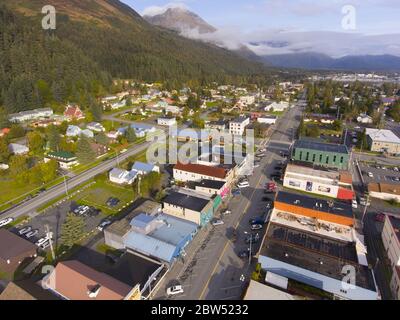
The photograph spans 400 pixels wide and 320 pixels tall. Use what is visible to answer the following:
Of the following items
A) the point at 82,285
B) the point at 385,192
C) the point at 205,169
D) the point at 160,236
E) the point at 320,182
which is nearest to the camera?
the point at 82,285

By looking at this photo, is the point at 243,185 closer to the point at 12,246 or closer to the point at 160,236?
the point at 160,236

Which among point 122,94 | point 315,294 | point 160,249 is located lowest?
point 315,294

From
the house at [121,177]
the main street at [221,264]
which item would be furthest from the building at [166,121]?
the main street at [221,264]

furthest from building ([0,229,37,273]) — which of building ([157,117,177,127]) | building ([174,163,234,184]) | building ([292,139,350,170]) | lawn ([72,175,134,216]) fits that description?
building ([157,117,177,127])

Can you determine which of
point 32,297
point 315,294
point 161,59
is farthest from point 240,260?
point 161,59

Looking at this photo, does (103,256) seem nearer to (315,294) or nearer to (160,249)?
(160,249)

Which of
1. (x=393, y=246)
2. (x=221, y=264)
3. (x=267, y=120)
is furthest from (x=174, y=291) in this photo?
(x=267, y=120)
